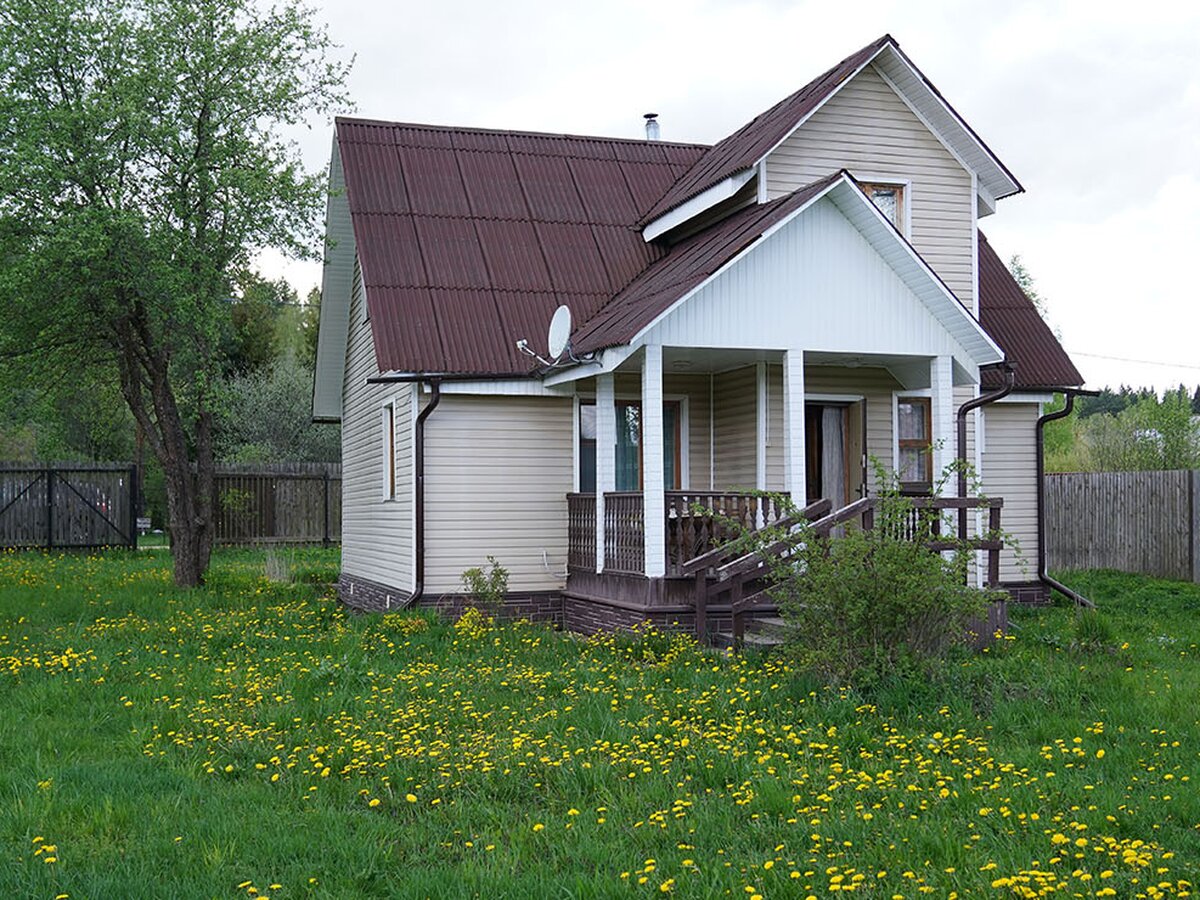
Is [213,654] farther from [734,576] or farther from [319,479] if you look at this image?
[319,479]

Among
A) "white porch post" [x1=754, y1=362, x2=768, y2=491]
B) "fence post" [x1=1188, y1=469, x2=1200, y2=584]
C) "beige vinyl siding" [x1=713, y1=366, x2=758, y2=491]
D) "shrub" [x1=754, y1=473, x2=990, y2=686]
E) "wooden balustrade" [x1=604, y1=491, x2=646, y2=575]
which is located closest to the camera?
"shrub" [x1=754, y1=473, x2=990, y2=686]

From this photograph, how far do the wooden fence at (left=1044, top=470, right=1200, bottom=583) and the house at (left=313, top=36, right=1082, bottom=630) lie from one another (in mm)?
4609

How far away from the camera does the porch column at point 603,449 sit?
48.0 ft

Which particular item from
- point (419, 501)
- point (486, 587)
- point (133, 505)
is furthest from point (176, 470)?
point (133, 505)

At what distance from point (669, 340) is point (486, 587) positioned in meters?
4.10

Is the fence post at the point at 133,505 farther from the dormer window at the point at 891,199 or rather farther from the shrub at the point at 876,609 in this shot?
the shrub at the point at 876,609

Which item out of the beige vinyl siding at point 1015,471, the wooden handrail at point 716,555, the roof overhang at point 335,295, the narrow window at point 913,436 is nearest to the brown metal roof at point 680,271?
the wooden handrail at point 716,555

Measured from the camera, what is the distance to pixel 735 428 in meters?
16.3

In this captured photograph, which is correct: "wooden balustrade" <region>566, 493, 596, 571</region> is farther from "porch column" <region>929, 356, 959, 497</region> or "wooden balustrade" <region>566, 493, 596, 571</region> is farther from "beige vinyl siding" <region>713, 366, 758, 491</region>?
"porch column" <region>929, 356, 959, 497</region>

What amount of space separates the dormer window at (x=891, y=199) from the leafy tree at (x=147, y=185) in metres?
7.70

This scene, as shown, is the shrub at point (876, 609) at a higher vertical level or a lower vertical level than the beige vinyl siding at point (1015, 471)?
lower

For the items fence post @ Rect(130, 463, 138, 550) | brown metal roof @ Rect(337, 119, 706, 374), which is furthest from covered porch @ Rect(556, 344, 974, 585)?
fence post @ Rect(130, 463, 138, 550)

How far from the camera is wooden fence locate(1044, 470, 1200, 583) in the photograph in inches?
809

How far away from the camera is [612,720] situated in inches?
352
